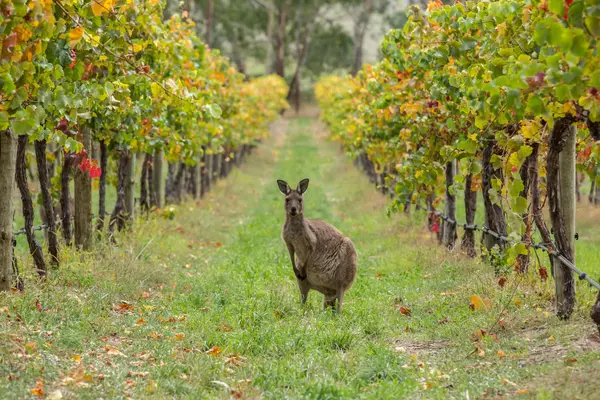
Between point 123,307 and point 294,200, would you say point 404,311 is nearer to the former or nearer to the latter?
point 294,200

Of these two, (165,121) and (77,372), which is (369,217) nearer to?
(165,121)

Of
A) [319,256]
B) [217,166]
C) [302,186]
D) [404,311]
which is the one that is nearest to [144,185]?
[302,186]

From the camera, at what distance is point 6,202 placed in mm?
8312

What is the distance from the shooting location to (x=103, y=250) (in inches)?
457

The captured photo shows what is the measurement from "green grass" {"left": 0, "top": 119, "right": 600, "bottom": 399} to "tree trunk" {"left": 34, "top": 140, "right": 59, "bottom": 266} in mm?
265

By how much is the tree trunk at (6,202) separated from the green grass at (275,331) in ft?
1.05

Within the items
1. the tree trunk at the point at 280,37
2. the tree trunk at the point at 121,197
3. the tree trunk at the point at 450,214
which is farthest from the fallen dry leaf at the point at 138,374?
the tree trunk at the point at 280,37

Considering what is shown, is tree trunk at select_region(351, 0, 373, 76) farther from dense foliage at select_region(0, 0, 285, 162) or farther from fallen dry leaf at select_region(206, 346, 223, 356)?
fallen dry leaf at select_region(206, 346, 223, 356)

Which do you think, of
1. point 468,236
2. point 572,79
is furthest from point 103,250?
point 572,79

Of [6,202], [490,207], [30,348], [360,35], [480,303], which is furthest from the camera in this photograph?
[360,35]

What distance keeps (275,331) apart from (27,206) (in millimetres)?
3755

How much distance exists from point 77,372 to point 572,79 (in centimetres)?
462

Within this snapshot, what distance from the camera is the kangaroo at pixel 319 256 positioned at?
9273 mm

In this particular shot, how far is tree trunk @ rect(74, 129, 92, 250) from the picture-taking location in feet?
37.2
